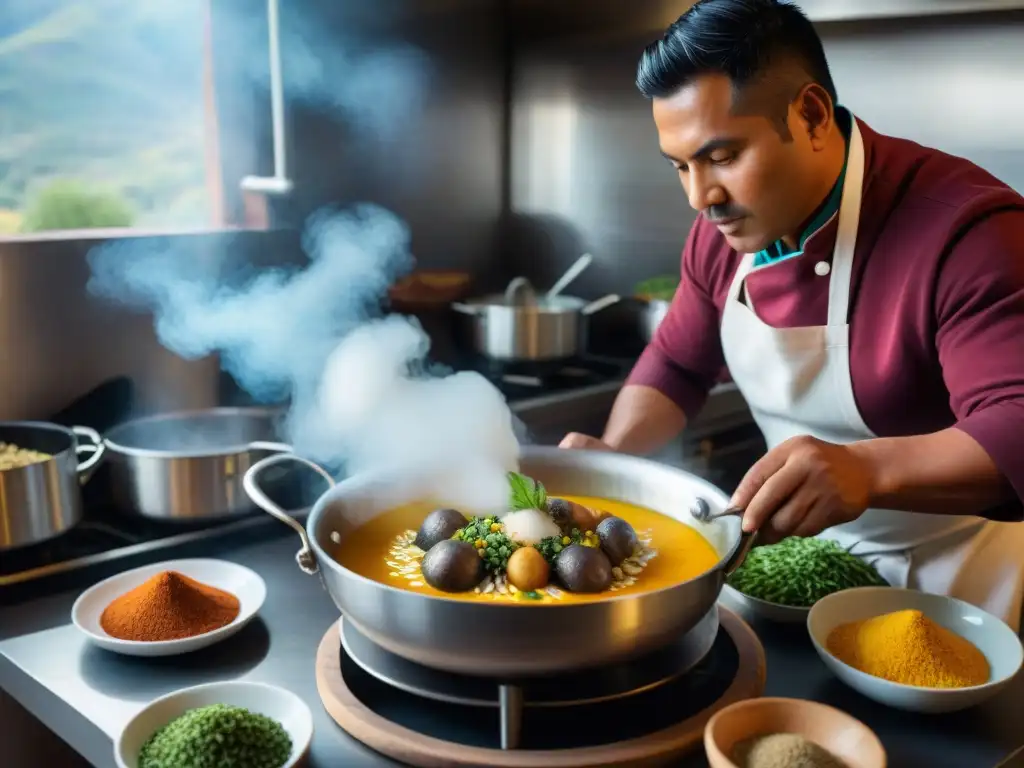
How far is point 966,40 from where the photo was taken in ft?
8.44

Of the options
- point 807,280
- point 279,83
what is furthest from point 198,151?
point 807,280

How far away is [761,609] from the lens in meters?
1.48

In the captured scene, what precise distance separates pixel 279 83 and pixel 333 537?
1.68m

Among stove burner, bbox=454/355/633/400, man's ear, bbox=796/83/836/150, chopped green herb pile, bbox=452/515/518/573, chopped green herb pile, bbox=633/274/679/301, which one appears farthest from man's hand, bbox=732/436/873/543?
chopped green herb pile, bbox=633/274/679/301

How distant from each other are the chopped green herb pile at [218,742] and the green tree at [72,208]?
65.7 inches

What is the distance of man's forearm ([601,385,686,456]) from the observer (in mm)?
1982

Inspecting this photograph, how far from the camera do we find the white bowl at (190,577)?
4.45ft

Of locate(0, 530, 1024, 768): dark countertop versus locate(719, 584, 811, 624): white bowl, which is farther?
locate(719, 584, 811, 624): white bowl

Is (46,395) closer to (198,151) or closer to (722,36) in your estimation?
(198,151)

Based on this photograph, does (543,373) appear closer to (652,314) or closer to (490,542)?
(652,314)

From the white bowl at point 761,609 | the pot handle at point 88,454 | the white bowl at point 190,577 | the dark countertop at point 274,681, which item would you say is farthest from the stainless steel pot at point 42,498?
the white bowl at point 761,609

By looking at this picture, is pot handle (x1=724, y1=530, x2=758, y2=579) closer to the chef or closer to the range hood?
the chef

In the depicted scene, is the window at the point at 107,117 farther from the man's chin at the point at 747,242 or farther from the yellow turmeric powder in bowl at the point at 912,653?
the yellow turmeric powder in bowl at the point at 912,653

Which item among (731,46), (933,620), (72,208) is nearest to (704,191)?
(731,46)
